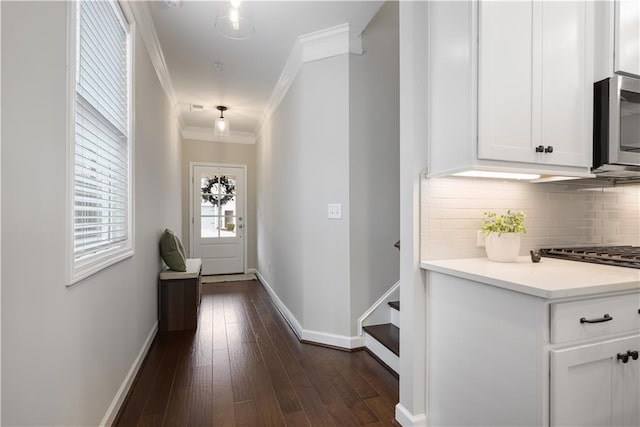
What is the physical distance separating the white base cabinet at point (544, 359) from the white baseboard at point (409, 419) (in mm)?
235

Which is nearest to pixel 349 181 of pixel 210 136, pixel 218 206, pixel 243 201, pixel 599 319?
pixel 599 319

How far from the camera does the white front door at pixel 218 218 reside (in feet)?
18.9

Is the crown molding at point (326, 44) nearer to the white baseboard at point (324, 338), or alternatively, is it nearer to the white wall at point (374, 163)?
the white wall at point (374, 163)

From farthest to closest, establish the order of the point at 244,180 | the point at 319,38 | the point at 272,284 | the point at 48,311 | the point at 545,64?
1. the point at 244,180
2. the point at 272,284
3. the point at 319,38
4. the point at 545,64
5. the point at 48,311

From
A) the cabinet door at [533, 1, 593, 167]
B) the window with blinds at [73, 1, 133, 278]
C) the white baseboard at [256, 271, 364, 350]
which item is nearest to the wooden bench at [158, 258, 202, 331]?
the white baseboard at [256, 271, 364, 350]

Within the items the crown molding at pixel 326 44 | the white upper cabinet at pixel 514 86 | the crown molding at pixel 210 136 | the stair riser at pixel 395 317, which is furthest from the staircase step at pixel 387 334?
the crown molding at pixel 210 136

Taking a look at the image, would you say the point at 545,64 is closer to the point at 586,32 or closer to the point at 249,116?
the point at 586,32

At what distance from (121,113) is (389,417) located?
95.6 inches

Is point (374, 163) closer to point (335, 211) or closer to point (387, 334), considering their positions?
point (335, 211)

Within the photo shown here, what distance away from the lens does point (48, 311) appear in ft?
3.59

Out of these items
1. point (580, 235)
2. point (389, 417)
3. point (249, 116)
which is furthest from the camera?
point (249, 116)

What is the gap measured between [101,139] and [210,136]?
14.3ft

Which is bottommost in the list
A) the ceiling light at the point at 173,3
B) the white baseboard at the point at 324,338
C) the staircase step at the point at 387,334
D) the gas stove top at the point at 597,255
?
the white baseboard at the point at 324,338

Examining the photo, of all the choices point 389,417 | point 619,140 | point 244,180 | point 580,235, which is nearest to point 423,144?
point 619,140
